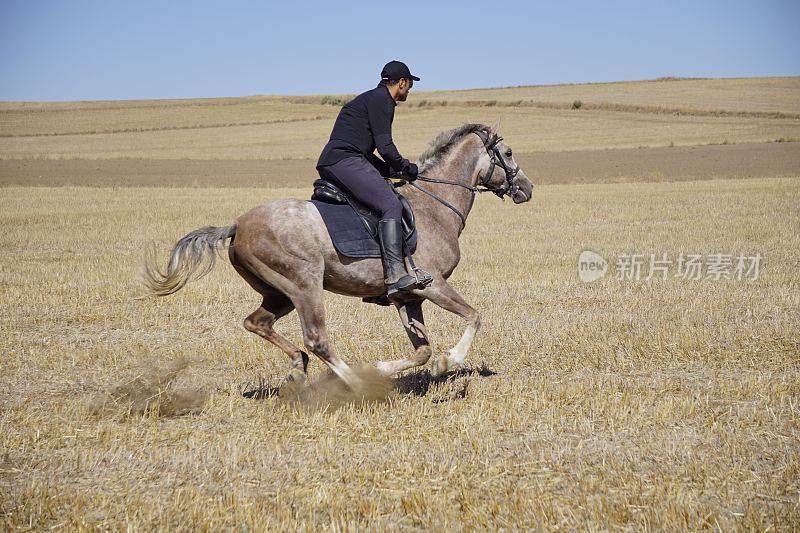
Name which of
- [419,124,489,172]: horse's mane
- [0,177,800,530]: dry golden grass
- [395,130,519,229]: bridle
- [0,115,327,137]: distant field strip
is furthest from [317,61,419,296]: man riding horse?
[0,115,327,137]: distant field strip

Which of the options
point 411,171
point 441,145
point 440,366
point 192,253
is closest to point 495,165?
point 441,145

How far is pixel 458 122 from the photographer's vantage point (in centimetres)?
7238

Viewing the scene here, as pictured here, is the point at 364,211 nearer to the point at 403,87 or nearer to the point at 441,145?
the point at 403,87

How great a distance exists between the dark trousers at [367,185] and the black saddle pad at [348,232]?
0.17 m

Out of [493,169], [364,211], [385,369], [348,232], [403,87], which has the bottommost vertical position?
[385,369]

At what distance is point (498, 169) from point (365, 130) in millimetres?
1734

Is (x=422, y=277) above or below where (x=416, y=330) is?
above

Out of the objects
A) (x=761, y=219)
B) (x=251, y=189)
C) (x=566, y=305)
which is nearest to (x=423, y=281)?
(x=566, y=305)

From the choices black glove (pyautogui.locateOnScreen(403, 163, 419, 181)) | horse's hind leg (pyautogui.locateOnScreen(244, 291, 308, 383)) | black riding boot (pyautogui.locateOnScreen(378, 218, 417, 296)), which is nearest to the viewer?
black riding boot (pyautogui.locateOnScreen(378, 218, 417, 296))

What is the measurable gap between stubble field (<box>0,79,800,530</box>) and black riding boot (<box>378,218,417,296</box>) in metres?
1.07

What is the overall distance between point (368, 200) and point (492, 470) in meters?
2.92

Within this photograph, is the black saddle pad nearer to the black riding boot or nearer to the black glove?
the black riding boot

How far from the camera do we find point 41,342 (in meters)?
9.91

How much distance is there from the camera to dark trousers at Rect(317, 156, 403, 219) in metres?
7.39
